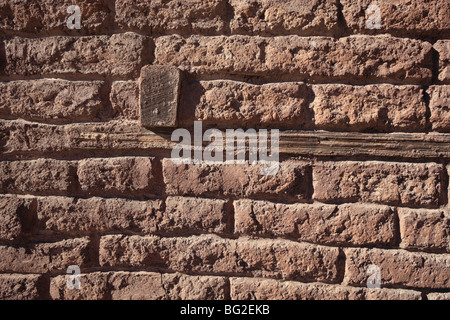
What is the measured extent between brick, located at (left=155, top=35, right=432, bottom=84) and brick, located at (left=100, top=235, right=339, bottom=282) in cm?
57

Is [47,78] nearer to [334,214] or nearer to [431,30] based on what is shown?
[334,214]

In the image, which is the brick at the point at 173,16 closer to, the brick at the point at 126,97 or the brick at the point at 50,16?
the brick at the point at 50,16

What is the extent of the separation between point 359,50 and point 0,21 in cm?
125

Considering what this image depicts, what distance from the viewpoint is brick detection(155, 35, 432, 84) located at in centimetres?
105

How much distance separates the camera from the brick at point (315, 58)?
1.05 meters

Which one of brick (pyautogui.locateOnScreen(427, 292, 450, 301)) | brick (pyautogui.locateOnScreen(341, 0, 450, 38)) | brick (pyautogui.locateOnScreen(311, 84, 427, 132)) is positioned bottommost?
brick (pyautogui.locateOnScreen(427, 292, 450, 301))

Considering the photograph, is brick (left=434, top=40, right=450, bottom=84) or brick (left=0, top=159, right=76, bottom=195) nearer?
brick (left=434, top=40, right=450, bottom=84)

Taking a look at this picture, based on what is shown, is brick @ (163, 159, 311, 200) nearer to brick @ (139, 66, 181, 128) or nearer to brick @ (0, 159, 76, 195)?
brick @ (139, 66, 181, 128)

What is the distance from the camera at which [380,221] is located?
106cm

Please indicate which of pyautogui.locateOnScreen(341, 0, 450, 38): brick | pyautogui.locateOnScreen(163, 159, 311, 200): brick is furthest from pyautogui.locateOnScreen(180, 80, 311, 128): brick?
pyautogui.locateOnScreen(341, 0, 450, 38): brick

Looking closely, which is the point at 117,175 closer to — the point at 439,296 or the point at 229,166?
the point at 229,166

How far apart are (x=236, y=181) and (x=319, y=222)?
306mm

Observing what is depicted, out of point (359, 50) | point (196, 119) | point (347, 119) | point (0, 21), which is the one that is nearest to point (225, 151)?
point (196, 119)

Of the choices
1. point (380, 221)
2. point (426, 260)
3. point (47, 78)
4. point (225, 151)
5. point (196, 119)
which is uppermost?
point (47, 78)
